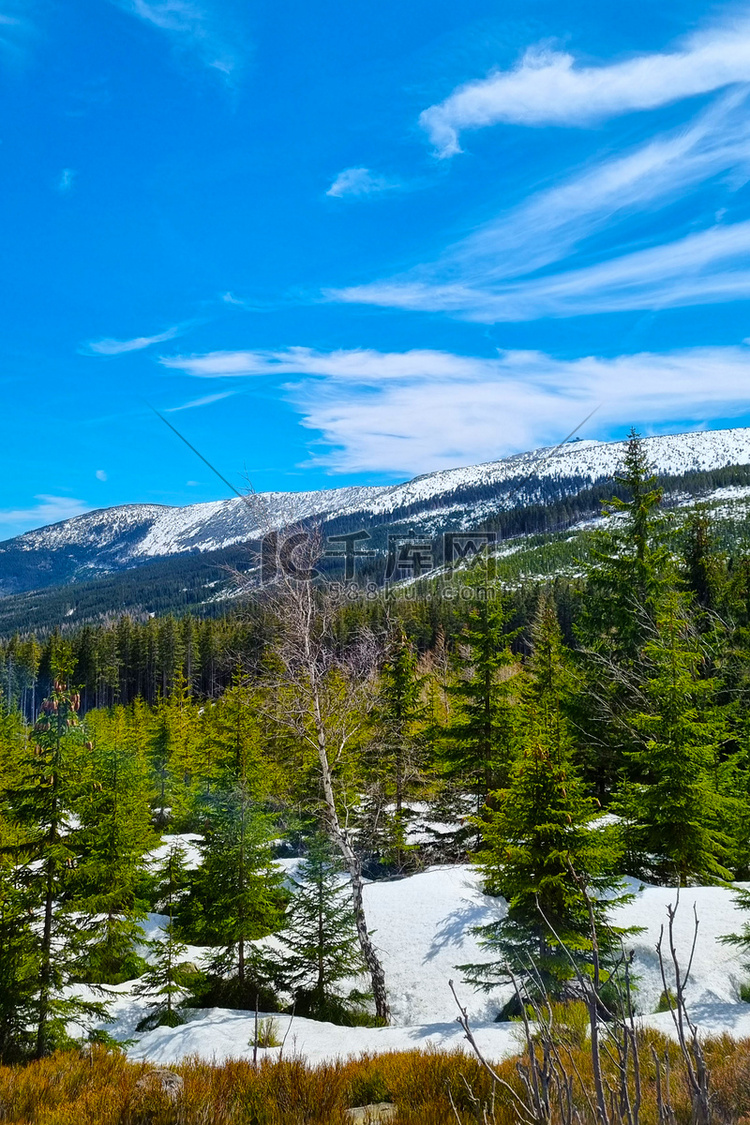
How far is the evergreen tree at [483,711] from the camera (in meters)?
18.3

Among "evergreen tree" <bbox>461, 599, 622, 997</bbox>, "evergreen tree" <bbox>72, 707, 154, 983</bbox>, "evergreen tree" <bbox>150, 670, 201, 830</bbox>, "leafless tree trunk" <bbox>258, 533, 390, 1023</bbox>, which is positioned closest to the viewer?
"evergreen tree" <bbox>461, 599, 622, 997</bbox>

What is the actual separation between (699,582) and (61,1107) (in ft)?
96.1

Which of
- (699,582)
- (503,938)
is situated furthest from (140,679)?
(503,938)

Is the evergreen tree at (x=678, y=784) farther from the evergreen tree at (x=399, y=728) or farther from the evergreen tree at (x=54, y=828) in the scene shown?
the evergreen tree at (x=54, y=828)

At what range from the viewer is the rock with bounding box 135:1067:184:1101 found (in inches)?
206

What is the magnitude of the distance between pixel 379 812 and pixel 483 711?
237 inches

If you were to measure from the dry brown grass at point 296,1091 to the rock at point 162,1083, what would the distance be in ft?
0.14

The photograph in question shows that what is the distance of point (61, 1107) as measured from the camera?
5.21 m

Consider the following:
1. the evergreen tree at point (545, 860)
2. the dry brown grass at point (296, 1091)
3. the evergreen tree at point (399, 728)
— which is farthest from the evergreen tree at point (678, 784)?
the evergreen tree at point (399, 728)

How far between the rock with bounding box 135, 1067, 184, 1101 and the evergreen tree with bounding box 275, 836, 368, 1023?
8.18 metres

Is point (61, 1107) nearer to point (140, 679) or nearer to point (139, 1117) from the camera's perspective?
point (139, 1117)

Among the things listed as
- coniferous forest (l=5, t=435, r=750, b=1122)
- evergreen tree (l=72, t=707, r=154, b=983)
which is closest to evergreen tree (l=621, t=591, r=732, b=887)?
coniferous forest (l=5, t=435, r=750, b=1122)

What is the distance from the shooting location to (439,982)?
42.8ft

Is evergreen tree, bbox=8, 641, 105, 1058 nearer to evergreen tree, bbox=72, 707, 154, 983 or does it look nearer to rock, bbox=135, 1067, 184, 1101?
evergreen tree, bbox=72, 707, 154, 983
